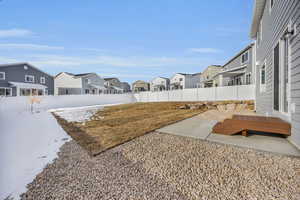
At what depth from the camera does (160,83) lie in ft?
117

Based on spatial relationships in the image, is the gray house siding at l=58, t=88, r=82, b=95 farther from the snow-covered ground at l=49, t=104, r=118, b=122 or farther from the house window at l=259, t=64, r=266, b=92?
the house window at l=259, t=64, r=266, b=92

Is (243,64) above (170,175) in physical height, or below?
above

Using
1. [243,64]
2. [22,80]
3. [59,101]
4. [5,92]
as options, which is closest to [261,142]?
[243,64]

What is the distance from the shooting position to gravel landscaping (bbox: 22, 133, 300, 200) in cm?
152

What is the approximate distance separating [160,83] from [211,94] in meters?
23.9

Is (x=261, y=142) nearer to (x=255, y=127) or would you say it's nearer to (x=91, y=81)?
(x=255, y=127)

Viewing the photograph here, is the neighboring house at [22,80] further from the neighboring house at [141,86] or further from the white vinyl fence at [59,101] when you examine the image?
the neighboring house at [141,86]

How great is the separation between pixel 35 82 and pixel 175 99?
18078 mm

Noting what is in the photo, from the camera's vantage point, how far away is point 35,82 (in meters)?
17.6

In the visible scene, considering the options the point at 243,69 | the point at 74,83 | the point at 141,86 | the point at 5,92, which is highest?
the point at 141,86

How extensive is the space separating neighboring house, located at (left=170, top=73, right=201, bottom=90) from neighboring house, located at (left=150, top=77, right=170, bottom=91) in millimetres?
3046

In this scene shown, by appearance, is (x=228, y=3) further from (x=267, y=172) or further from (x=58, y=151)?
(x=58, y=151)

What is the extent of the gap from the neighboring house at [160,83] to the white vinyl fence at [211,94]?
17811 mm

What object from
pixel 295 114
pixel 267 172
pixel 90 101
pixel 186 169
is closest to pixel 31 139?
pixel 186 169
